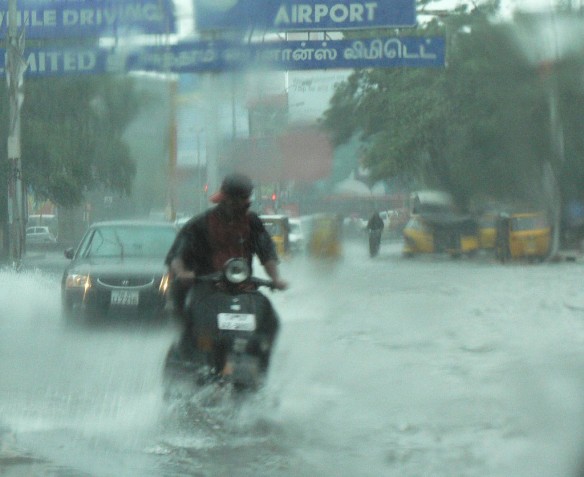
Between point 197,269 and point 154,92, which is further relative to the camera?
point 154,92

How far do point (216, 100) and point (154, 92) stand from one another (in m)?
1.69

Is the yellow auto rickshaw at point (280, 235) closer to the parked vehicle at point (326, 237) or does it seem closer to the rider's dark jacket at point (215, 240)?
the parked vehicle at point (326, 237)

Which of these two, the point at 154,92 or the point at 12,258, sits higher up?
the point at 154,92

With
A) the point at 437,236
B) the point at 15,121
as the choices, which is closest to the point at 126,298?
the point at 15,121

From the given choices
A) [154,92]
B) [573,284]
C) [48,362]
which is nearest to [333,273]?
[573,284]

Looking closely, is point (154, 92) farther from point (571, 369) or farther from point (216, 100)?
point (571, 369)

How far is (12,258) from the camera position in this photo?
24078 millimetres

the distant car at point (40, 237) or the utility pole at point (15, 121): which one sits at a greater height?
the utility pole at point (15, 121)

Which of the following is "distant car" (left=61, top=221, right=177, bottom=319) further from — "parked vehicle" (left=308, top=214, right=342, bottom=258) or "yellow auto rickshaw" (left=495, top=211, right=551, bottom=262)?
"yellow auto rickshaw" (left=495, top=211, right=551, bottom=262)

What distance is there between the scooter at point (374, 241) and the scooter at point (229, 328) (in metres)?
16.1

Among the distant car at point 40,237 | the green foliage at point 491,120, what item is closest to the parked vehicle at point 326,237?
the green foliage at point 491,120

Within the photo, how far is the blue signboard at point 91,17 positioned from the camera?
15758mm

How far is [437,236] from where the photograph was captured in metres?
27.8

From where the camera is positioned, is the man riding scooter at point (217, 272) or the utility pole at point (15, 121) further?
the utility pole at point (15, 121)
